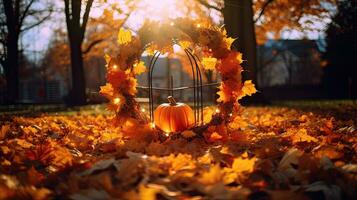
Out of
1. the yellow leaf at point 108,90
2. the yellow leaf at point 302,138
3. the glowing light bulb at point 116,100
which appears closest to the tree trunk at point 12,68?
the yellow leaf at point 108,90

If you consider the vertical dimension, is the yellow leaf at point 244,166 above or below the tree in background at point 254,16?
below

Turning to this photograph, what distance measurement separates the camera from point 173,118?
16.4ft

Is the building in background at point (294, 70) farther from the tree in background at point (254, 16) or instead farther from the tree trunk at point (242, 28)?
the tree trunk at point (242, 28)

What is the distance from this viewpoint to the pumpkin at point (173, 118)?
5.00 metres

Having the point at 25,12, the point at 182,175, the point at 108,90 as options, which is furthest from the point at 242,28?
the point at 25,12

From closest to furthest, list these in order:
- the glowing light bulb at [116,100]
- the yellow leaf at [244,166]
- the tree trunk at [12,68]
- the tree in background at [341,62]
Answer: the yellow leaf at [244,166] < the glowing light bulb at [116,100] < the tree trunk at [12,68] < the tree in background at [341,62]

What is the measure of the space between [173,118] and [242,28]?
9.26m

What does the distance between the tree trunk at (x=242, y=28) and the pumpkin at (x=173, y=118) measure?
8.30m

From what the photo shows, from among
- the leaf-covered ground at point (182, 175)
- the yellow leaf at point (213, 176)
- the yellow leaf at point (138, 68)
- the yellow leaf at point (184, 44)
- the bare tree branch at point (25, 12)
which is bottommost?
the leaf-covered ground at point (182, 175)

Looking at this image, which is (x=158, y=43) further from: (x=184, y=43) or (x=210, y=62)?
(x=210, y=62)

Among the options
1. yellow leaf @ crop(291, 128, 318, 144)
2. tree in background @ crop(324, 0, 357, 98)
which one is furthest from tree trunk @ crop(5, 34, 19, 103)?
yellow leaf @ crop(291, 128, 318, 144)

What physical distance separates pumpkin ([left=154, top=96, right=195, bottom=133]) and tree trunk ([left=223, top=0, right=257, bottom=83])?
8296 mm

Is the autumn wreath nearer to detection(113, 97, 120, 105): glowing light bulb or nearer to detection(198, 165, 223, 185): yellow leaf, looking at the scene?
detection(113, 97, 120, 105): glowing light bulb

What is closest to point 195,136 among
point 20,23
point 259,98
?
point 259,98
